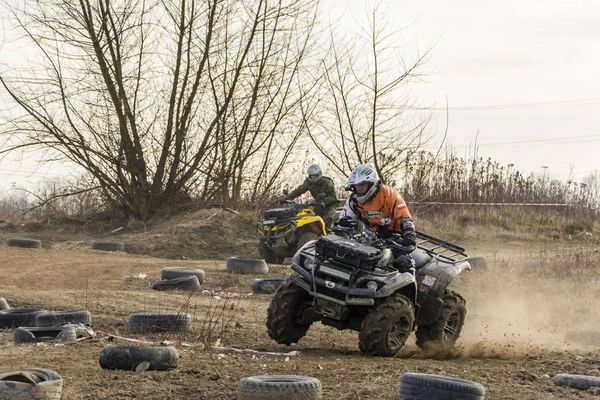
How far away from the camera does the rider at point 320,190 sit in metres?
19.5

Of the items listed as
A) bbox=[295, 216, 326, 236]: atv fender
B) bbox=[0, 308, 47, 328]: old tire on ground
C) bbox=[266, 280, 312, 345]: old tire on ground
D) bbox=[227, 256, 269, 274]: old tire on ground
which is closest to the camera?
bbox=[266, 280, 312, 345]: old tire on ground

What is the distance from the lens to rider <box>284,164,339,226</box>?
19531 millimetres

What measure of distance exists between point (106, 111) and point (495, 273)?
13.4 m

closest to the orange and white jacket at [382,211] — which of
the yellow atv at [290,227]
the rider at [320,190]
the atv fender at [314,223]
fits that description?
the rider at [320,190]

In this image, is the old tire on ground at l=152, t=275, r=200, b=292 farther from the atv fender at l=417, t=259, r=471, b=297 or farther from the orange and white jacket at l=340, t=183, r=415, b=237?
the atv fender at l=417, t=259, r=471, b=297

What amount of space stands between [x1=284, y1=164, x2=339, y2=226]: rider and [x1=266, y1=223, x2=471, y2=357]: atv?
8.77 meters

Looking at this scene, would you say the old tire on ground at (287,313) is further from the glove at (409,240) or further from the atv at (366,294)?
the glove at (409,240)

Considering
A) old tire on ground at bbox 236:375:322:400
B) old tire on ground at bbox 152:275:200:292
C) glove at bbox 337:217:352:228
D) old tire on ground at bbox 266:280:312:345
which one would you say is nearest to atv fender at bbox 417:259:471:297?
glove at bbox 337:217:352:228

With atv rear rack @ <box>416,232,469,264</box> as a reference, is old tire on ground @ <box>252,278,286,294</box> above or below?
below

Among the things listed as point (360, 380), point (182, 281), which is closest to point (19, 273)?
point (182, 281)

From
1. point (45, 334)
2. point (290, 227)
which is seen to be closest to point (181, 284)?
point (290, 227)

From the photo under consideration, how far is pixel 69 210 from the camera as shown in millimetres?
31062

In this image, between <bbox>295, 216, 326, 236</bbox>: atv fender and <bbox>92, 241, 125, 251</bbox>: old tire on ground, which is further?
<bbox>92, 241, 125, 251</bbox>: old tire on ground

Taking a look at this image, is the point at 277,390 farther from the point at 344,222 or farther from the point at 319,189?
the point at 319,189
